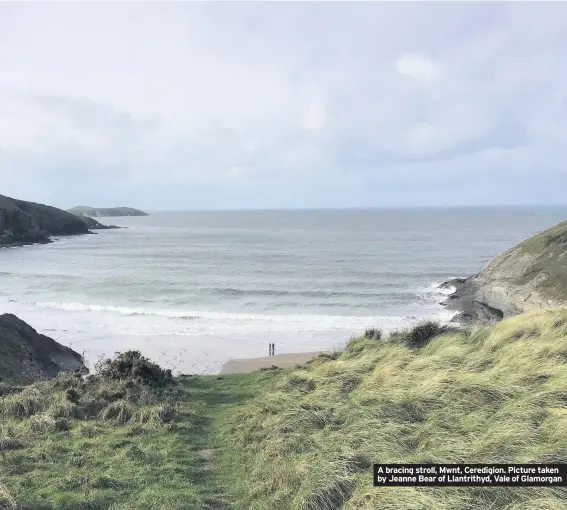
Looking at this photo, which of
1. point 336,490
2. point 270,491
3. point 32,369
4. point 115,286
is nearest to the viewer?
point 336,490

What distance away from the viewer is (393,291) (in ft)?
138

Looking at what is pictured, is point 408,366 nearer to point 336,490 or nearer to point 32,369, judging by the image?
point 336,490

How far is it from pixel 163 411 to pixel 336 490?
22.0 ft

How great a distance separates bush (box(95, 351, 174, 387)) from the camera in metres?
14.8

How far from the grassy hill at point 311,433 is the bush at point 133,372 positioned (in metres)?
0.35

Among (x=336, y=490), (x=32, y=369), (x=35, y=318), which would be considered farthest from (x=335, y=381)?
(x=35, y=318)

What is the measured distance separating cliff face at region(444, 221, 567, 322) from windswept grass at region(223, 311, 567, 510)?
1628 centimetres

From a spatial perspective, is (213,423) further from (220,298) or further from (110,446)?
(220,298)

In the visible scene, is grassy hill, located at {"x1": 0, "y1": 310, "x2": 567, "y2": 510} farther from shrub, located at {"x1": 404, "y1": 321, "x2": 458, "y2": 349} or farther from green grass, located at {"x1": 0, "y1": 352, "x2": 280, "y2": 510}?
shrub, located at {"x1": 404, "y1": 321, "x2": 458, "y2": 349}

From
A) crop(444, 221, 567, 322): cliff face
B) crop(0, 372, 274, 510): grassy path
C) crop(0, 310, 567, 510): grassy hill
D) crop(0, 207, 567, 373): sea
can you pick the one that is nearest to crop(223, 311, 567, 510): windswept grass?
crop(0, 310, 567, 510): grassy hill

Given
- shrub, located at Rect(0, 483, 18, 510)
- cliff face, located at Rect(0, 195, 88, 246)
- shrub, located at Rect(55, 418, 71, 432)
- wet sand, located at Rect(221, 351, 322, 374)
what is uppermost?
cliff face, located at Rect(0, 195, 88, 246)

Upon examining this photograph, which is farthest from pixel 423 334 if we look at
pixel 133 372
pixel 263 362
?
pixel 133 372

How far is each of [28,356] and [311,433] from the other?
16.0 m

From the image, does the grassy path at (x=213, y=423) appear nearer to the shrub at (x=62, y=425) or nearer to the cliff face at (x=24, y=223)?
the shrub at (x=62, y=425)
